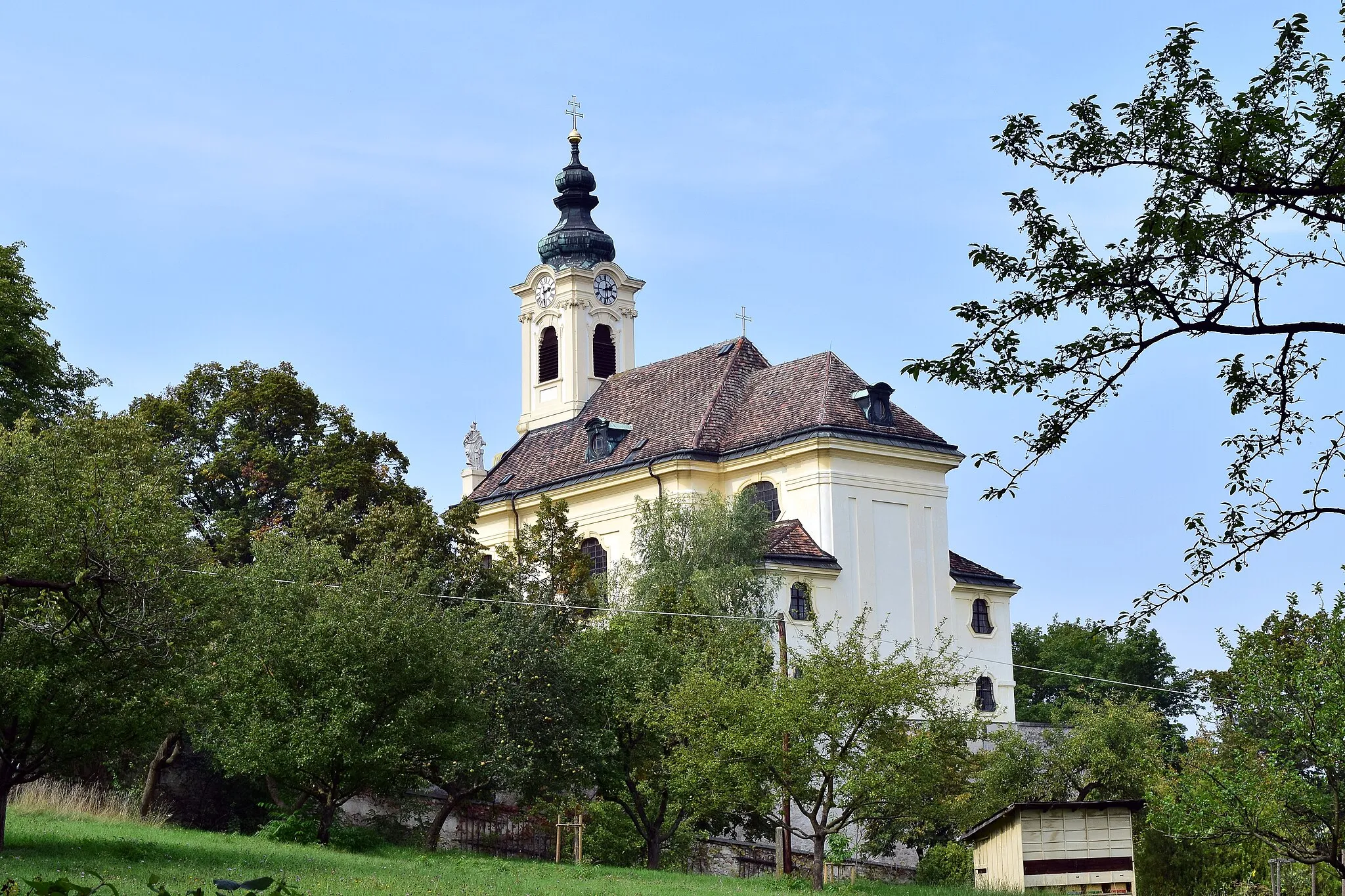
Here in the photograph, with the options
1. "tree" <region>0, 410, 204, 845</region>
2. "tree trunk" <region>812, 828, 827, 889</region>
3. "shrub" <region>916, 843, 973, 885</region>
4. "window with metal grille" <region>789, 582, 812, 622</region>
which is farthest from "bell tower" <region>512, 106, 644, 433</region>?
"tree" <region>0, 410, 204, 845</region>

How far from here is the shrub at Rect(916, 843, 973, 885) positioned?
35625 mm

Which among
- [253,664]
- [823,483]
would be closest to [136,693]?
[253,664]

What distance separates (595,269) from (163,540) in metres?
46.2

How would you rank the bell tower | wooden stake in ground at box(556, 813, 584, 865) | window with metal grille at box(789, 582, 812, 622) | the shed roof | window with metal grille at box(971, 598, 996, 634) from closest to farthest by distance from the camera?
the shed roof
wooden stake in ground at box(556, 813, 584, 865)
window with metal grille at box(789, 582, 812, 622)
window with metal grille at box(971, 598, 996, 634)
the bell tower

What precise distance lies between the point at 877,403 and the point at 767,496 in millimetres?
4679

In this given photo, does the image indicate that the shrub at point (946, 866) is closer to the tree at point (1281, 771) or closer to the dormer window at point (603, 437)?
the tree at point (1281, 771)

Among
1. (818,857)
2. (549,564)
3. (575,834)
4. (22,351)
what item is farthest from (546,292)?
(818,857)

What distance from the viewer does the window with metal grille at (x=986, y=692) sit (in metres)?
55.3

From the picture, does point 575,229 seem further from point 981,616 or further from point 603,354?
point 981,616

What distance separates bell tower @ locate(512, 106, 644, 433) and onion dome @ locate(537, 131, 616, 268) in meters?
0.04

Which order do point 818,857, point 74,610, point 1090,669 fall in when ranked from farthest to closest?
point 1090,669, point 818,857, point 74,610

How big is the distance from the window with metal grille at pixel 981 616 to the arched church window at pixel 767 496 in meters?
7.28

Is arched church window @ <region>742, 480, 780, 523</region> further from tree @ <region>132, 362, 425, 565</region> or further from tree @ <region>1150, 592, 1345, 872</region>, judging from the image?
tree @ <region>1150, 592, 1345, 872</region>

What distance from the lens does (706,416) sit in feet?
191
